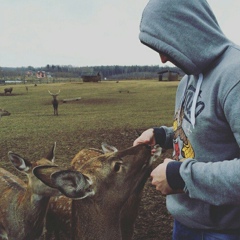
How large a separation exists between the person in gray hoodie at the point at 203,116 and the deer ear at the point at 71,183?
663 mm

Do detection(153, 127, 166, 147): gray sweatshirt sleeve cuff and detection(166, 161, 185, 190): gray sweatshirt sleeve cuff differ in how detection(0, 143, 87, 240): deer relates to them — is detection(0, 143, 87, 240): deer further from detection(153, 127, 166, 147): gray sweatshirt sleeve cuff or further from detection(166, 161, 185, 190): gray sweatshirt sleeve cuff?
detection(166, 161, 185, 190): gray sweatshirt sleeve cuff

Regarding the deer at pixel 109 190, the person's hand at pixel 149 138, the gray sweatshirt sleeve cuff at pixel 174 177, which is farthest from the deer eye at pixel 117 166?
the gray sweatshirt sleeve cuff at pixel 174 177

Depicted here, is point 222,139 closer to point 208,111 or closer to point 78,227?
point 208,111

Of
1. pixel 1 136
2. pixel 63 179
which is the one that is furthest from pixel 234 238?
pixel 1 136

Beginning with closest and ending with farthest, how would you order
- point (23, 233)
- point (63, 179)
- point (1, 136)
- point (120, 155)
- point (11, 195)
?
point (63, 179) → point (120, 155) → point (23, 233) → point (11, 195) → point (1, 136)

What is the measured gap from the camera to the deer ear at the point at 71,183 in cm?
234

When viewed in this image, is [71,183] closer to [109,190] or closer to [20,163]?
[109,190]

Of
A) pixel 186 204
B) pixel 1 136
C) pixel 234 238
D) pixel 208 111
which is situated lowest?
pixel 1 136

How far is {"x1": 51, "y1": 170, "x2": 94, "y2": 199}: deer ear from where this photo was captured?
2340 mm

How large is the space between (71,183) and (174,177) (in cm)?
84

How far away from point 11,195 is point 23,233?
0.60m

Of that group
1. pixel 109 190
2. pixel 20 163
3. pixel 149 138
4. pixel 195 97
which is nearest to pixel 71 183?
pixel 109 190

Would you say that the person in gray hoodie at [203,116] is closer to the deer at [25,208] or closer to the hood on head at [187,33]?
the hood on head at [187,33]

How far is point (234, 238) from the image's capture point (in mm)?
2000
